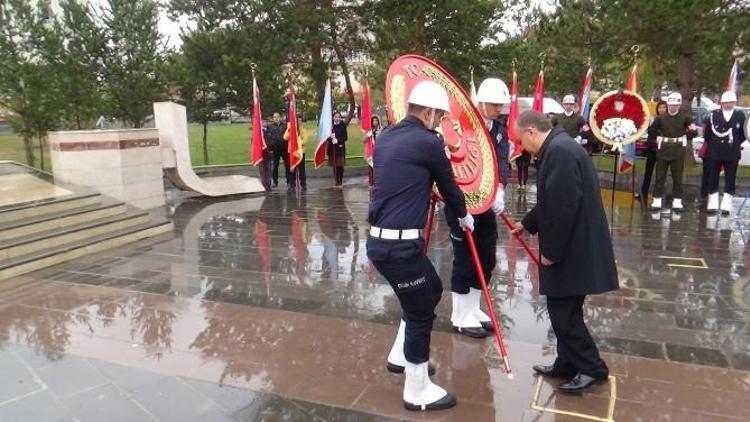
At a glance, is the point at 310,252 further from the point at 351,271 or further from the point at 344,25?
the point at 344,25

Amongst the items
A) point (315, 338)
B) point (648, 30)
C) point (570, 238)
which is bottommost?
point (315, 338)

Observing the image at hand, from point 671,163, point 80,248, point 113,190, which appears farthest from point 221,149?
point 671,163

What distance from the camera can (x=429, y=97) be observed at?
3432mm

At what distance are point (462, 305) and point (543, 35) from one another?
1179 cm

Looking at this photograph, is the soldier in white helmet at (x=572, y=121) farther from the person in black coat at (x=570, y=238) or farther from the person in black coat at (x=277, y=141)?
the person in black coat at (x=570, y=238)

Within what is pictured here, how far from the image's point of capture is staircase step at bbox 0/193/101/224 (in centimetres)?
777

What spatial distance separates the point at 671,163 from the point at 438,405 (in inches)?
339

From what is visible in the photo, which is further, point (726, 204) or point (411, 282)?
point (726, 204)

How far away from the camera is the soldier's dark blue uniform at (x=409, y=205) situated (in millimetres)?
3379

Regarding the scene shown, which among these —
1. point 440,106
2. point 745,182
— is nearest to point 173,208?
point 440,106

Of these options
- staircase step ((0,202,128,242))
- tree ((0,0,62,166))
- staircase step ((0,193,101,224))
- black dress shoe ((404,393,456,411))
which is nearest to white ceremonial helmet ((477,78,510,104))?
black dress shoe ((404,393,456,411))

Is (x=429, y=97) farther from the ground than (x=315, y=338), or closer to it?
farther from the ground

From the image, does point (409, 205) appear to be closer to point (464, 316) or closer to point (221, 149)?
point (464, 316)

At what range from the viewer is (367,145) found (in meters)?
14.0
